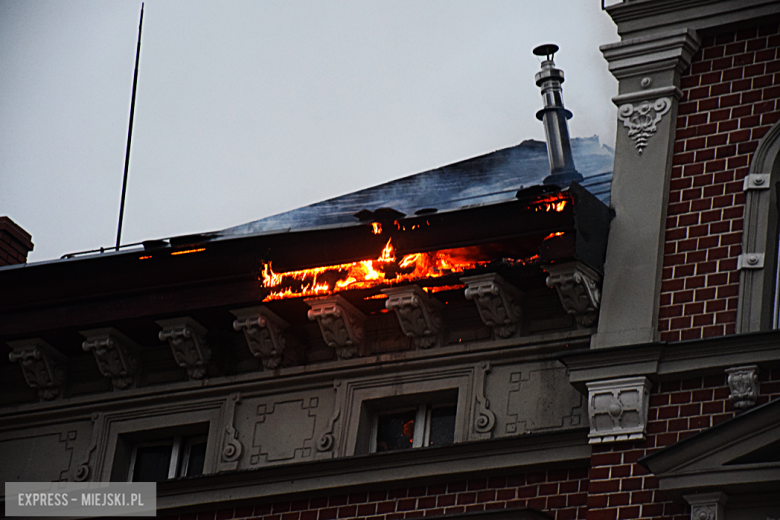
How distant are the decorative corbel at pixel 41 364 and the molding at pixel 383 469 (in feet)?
6.47

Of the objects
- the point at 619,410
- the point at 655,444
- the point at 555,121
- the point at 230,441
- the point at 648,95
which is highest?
the point at 555,121

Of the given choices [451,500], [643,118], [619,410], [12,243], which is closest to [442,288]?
[451,500]

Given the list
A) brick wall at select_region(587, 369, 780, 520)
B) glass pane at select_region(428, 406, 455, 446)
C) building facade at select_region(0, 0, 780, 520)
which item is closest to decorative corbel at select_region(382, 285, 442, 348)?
building facade at select_region(0, 0, 780, 520)

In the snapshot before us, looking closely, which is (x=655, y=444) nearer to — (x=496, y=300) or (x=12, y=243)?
(x=496, y=300)

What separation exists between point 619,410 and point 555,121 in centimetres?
551

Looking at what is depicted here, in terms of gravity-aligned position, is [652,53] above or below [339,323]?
above

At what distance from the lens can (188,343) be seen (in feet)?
45.1

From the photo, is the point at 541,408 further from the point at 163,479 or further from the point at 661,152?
the point at 163,479

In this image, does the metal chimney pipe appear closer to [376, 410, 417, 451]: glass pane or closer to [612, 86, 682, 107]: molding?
[612, 86, 682, 107]: molding

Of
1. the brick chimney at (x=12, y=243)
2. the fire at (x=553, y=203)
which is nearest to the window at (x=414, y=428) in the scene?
the fire at (x=553, y=203)

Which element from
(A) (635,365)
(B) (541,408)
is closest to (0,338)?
(B) (541,408)

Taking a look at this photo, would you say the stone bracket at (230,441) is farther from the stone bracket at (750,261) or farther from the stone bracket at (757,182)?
the stone bracket at (757,182)

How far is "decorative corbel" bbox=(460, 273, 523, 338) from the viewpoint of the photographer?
12.5 m

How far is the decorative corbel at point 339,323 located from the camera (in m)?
13.1
